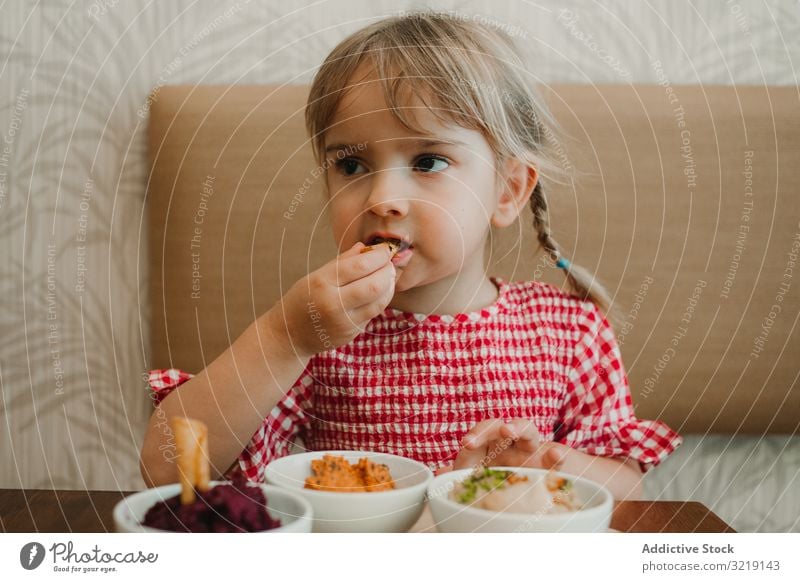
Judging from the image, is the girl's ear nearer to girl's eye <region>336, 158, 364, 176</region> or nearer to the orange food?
girl's eye <region>336, 158, 364, 176</region>

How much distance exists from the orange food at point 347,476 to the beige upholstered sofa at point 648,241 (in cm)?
24

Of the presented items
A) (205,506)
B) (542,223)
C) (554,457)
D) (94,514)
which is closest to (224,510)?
(205,506)

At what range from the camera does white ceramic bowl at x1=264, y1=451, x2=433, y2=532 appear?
32 cm

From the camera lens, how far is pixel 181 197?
1.80ft

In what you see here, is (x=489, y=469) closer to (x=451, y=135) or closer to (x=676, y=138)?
(x=451, y=135)

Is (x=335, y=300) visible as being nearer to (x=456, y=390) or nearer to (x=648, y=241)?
(x=456, y=390)

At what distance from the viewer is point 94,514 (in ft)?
1.30

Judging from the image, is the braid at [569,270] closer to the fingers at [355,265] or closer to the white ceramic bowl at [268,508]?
the fingers at [355,265]

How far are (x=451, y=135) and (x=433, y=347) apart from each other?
0.16 metres

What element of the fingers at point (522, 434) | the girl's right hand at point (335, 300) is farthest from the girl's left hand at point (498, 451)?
the girl's right hand at point (335, 300)

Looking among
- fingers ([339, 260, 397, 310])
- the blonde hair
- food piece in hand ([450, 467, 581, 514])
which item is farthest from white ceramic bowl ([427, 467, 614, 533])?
the blonde hair
